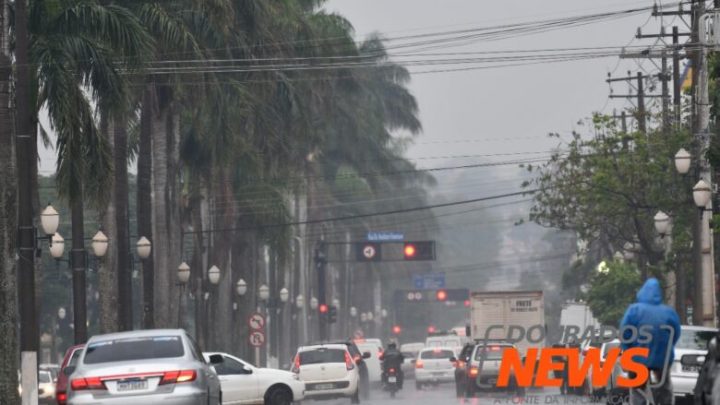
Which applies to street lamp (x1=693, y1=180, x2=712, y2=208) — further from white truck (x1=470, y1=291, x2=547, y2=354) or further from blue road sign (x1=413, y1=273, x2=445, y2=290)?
blue road sign (x1=413, y1=273, x2=445, y2=290)

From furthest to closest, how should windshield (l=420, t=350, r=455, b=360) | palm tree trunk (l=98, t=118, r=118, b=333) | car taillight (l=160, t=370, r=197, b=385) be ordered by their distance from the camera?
windshield (l=420, t=350, r=455, b=360) → palm tree trunk (l=98, t=118, r=118, b=333) → car taillight (l=160, t=370, r=197, b=385)

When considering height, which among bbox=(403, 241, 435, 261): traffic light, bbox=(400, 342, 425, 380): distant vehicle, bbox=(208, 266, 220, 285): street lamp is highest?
bbox=(403, 241, 435, 261): traffic light

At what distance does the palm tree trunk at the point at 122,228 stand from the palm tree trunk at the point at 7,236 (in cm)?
1492

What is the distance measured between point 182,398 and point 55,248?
71.3 feet

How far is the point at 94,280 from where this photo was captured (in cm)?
9969

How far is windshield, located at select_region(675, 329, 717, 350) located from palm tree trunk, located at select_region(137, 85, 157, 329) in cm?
2379

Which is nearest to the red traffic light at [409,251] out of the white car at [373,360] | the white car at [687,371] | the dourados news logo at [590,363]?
the white car at [373,360]

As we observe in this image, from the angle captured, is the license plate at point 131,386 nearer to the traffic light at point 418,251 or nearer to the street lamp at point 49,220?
the street lamp at point 49,220

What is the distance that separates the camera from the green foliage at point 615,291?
234ft

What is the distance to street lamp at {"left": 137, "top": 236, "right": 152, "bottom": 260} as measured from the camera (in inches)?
1859

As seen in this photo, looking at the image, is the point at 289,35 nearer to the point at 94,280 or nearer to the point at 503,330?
the point at 503,330

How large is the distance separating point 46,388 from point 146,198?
261 inches

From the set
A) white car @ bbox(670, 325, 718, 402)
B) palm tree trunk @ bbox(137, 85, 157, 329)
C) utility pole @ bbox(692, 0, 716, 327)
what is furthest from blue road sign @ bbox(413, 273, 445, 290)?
white car @ bbox(670, 325, 718, 402)

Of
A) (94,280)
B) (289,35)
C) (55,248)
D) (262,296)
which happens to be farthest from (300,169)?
(55,248)
